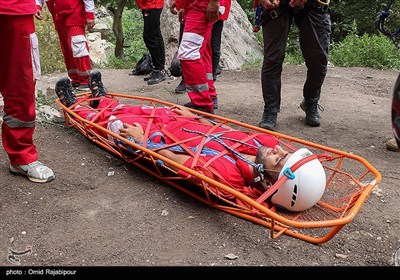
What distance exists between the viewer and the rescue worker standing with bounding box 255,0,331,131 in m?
3.90

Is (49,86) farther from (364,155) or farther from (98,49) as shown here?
(98,49)

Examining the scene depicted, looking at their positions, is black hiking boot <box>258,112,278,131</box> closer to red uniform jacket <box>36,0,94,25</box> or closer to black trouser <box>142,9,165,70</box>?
red uniform jacket <box>36,0,94,25</box>

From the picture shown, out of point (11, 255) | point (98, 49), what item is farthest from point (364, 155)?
point (98, 49)

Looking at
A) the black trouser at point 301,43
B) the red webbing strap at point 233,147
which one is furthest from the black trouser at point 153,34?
the red webbing strap at point 233,147

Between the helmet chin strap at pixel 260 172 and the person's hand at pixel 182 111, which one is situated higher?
the person's hand at pixel 182 111

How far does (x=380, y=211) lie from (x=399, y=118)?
1.56m

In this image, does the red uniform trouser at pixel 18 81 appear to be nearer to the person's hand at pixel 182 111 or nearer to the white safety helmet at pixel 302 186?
the person's hand at pixel 182 111

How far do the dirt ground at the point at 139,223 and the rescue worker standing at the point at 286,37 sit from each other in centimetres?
48

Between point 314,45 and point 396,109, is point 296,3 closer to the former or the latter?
point 314,45

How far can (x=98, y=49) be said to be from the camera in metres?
11.7

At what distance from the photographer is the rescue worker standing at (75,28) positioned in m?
4.89

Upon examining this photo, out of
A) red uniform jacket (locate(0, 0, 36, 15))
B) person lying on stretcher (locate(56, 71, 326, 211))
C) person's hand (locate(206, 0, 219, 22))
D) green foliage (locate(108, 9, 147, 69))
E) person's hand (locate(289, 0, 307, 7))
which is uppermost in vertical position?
red uniform jacket (locate(0, 0, 36, 15))

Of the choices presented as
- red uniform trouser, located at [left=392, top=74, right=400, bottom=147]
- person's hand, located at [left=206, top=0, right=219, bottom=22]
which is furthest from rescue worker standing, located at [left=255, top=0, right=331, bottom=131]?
red uniform trouser, located at [left=392, top=74, right=400, bottom=147]

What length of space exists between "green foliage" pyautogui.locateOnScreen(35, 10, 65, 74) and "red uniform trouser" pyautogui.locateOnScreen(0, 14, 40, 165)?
536 centimetres
